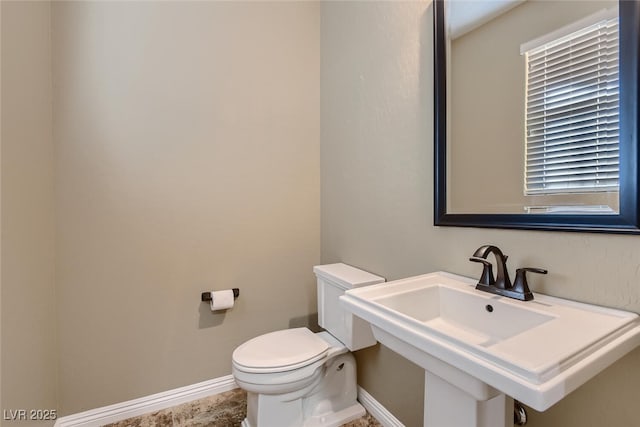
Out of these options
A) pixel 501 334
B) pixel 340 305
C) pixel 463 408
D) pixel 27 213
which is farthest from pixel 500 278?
pixel 27 213

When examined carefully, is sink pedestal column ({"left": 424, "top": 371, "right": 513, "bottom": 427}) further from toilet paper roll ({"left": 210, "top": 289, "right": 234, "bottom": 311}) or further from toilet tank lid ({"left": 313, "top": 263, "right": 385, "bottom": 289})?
toilet paper roll ({"left": 210, "top": 289, "right": 234, "bottom": 311})

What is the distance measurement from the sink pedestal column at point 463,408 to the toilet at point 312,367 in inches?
23.6

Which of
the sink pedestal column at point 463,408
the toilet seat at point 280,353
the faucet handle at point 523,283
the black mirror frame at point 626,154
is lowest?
the toilet seat at point 280,353

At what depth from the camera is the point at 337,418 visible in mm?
1537

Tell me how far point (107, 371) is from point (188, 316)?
0.47 m

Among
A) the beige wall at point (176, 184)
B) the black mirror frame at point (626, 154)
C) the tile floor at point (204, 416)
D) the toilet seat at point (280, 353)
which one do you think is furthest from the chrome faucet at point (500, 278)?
the beige wall at point (176, 184)

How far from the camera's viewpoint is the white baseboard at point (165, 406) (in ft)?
4.92

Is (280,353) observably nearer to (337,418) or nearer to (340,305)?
(340,305)

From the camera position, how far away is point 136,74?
1.57m

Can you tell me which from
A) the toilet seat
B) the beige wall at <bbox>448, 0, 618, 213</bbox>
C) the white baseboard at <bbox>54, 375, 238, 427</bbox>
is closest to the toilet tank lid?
the toilet seat

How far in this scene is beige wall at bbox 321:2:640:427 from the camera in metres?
→ 0.78

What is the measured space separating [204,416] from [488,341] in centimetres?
156

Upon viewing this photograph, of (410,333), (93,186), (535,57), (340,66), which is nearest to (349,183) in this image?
(340,66)

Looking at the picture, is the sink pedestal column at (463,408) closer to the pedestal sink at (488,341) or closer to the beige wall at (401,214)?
the pedestal sink at (488,341)
